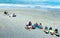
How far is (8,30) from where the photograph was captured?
23.4 feet

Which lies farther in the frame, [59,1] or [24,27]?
[59,1]

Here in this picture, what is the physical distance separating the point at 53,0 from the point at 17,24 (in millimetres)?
13610

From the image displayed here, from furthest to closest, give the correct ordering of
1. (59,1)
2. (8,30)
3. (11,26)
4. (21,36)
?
(59,1)
(11,26)
(8,30)
(21,36)

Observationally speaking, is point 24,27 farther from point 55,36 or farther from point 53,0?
point 53,0

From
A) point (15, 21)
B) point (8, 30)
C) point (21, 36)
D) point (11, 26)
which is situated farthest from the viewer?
point (15, 21)

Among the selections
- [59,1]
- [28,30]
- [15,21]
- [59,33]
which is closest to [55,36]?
[59,33]

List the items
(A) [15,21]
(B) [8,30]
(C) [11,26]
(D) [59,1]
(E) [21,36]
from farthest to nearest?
(D) [59,1] < (A) [15,21] < (C) [11,26] < (B) [8,30] < (E) [21,36]

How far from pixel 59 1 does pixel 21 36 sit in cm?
1376

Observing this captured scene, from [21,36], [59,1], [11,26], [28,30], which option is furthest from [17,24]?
[59,1]

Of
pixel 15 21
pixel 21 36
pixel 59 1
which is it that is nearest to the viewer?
pixel 21 36

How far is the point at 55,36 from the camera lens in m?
6.90

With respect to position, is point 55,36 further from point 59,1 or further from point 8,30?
point 59,1

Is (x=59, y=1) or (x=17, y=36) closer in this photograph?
(x=17, y=36)

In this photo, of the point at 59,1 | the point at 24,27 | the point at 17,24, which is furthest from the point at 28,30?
the point at 59,1
